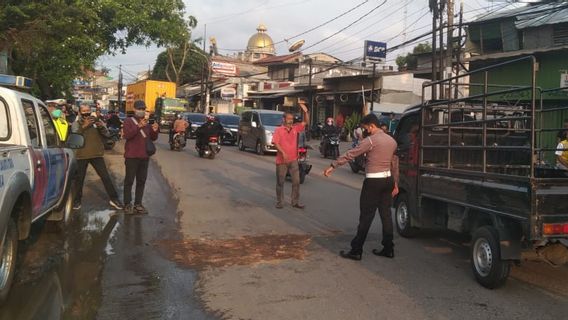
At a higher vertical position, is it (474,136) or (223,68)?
(223,68)

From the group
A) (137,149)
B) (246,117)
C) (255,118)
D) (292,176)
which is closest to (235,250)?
(137,149)

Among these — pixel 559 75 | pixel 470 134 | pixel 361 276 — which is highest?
pixel 559 75

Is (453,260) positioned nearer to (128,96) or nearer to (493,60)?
(493,60)

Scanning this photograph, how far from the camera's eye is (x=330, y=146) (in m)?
22.4

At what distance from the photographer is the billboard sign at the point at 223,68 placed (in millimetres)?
61094

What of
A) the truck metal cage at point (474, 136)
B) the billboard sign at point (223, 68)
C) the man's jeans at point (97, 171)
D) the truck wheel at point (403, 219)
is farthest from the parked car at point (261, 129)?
the billboard sign at point (223, 68)

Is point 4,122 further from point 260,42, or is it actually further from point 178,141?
point 260,42

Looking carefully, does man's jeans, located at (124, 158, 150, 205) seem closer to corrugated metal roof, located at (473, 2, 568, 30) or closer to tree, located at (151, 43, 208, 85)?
corrugated metal roof, located at (473, 2, 568, 30)

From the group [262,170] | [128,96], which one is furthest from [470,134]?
[128,96]

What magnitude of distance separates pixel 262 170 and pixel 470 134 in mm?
9640

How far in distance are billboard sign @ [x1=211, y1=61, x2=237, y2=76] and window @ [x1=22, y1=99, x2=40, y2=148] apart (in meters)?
55.6

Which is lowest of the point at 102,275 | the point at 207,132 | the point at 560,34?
the point at 102,275

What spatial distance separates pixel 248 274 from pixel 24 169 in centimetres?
240

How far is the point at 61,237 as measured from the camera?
285 inches
